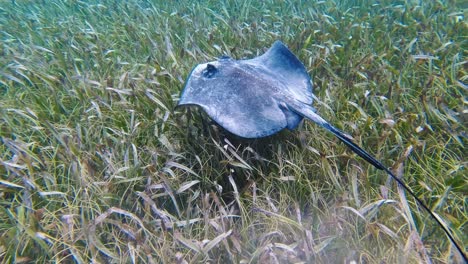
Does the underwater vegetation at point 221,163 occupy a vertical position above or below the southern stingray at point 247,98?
below

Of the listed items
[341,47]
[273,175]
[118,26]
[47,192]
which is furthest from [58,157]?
[341,47]

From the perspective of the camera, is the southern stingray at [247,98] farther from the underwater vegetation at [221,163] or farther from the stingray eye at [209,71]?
the underwater vegetation at [221,163]

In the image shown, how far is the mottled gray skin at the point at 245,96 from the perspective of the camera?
8.37ft

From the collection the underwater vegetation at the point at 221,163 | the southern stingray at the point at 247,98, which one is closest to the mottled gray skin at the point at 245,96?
the southern stingray at the point at 247,98

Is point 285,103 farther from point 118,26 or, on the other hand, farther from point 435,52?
point 118,26

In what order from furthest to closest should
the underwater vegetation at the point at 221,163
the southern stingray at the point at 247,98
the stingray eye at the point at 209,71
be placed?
the stingray eye at the point at 209,71
the southern stingray at the point at 247,98
the underwater vegetation at the point at 221,163

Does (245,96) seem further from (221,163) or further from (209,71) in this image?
(221,163)

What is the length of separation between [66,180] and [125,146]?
0.59m

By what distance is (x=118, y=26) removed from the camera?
17.7 ft

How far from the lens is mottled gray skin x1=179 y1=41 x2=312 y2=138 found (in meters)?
2.55

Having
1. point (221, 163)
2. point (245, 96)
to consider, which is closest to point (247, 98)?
point (245, 96)

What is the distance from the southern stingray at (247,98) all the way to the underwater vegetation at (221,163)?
262mm

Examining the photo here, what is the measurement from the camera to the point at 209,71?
2.96 m

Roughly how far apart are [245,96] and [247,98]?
3 centimetres
